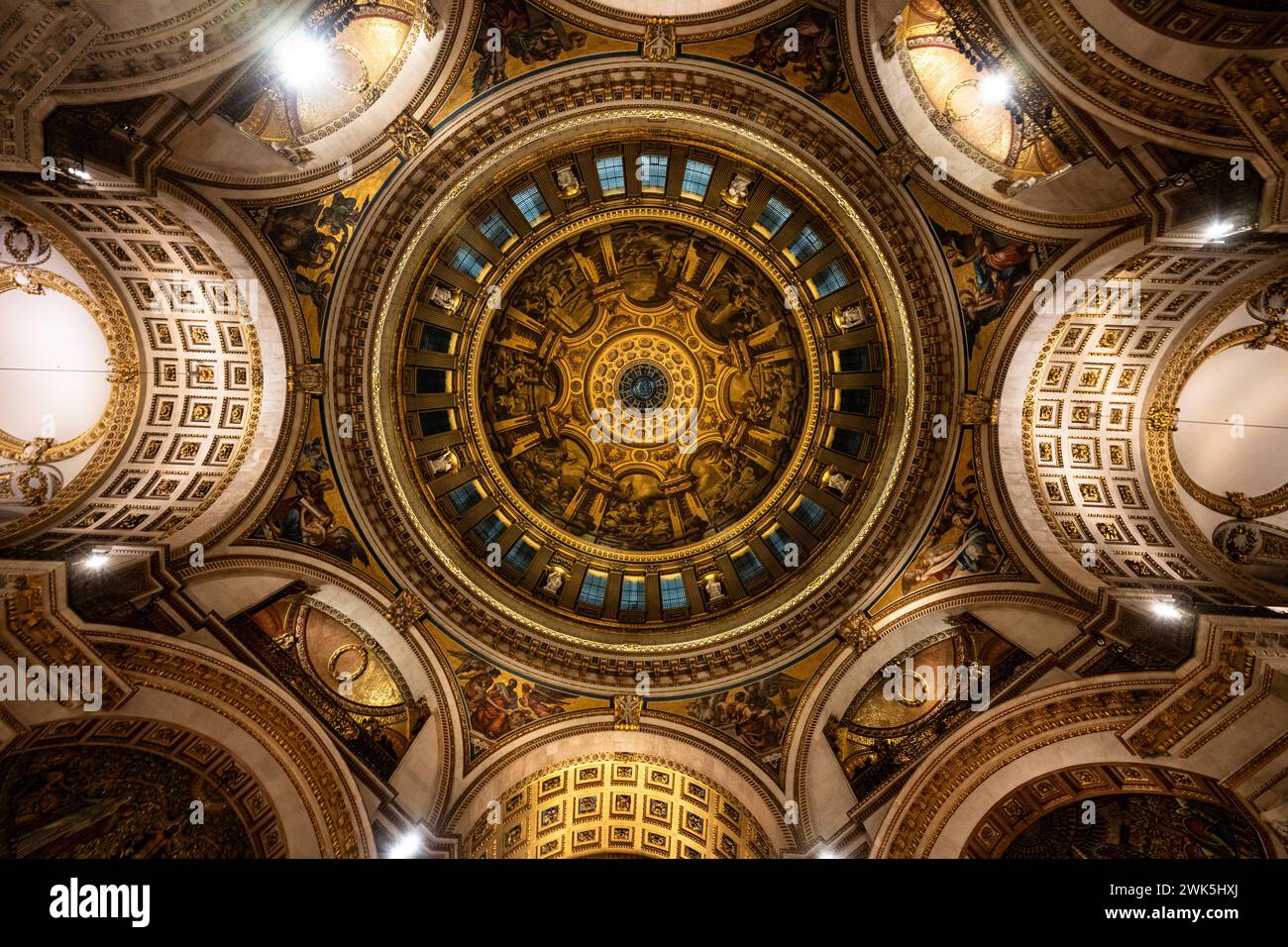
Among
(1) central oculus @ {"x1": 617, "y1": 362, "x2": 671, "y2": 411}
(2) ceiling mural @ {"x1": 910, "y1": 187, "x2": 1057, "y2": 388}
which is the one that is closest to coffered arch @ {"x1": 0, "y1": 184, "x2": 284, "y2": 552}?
(1) central oculus @ {"x1": 617, "y1": 362, "x2": 671, "y2": 411}

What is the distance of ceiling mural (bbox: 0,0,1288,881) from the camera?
41.2ft

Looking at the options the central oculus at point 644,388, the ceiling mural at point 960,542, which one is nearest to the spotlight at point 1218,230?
the ceiling mural at point 960,542

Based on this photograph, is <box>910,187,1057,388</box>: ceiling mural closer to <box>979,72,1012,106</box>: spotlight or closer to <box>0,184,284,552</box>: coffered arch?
<box>979,72,1012,106</box>: spotlight

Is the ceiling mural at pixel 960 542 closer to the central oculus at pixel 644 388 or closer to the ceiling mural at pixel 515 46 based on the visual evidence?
the central oculus at pixel 644 388

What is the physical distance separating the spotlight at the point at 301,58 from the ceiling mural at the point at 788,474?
15cm

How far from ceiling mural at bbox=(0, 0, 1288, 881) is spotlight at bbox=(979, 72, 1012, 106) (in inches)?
5.2

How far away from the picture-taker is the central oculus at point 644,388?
85.1 feet

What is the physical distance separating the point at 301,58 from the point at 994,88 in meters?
16.7

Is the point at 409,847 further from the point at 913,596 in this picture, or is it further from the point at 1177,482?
the point at 1177,482

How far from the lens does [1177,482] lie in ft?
55.9

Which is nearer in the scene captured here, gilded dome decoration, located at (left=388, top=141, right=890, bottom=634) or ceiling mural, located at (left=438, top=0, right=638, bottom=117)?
ceiling mural, located at (left=438, top=0, right=638, bottom=117)

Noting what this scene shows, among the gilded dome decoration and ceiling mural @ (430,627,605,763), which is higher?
the gilded dome decoration
